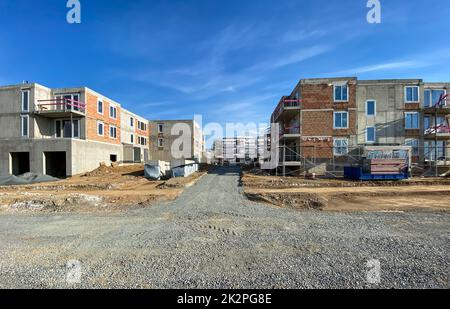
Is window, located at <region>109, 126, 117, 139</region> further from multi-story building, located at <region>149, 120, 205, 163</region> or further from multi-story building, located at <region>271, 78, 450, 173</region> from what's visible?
multi-story building, located at <region>271, 78, 450, 173</region>

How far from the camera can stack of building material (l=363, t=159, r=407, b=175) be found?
778 inches

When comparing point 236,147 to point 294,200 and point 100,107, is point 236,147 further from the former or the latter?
point 294,200

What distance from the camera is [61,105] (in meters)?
25.0

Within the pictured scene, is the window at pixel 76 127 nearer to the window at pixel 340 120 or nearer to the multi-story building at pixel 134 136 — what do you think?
the multi-story building at pixel 134 136

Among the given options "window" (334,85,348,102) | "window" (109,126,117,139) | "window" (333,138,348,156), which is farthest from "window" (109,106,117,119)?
"window" (333,138,348,156)

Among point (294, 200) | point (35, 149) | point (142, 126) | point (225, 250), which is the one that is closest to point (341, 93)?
point (294, 200)

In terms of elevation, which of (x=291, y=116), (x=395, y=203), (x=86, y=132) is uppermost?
(x=291, y=116)

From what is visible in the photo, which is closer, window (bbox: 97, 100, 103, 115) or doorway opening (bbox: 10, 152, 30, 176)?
doorway opening (bbox: 10, 152, 30, 176)

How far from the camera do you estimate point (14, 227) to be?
7.71m

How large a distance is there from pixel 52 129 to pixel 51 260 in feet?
88.1

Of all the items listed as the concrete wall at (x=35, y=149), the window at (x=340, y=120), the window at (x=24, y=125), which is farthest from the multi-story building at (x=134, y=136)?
the window at (x=340, y=120)

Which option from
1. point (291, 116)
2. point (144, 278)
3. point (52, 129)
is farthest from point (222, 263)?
point (52, 129)
